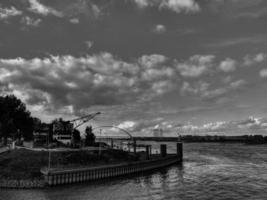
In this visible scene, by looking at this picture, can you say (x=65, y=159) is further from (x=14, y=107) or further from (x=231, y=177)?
(x=14, y=107)

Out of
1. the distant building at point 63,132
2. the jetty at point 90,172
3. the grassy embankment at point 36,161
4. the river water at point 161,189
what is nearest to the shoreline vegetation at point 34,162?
the grassy embankment at point 36,161

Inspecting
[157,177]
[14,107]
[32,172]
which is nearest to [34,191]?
[32,172]

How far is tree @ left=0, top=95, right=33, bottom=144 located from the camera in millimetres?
129875

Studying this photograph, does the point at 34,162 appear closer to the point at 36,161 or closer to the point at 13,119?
the point at 36,161

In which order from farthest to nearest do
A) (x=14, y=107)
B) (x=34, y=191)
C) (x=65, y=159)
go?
1. (x=14, y=107)
2. (x=65, y=159)
3. (x=34, y=191)

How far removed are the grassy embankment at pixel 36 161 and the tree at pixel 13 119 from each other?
4032cm

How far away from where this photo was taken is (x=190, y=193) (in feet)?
210

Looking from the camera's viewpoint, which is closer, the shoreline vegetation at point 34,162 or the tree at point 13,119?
the shoreline vegetation at point 34,162

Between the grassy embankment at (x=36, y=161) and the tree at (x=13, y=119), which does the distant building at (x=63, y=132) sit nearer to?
the tree at (x=13, y=119)

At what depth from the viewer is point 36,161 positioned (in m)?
79.5

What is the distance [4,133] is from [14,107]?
2090 cm

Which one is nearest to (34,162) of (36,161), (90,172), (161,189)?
(36,161)

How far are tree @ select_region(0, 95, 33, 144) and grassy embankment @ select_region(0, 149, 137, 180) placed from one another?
132 ft

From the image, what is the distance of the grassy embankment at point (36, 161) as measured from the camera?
70.5m
